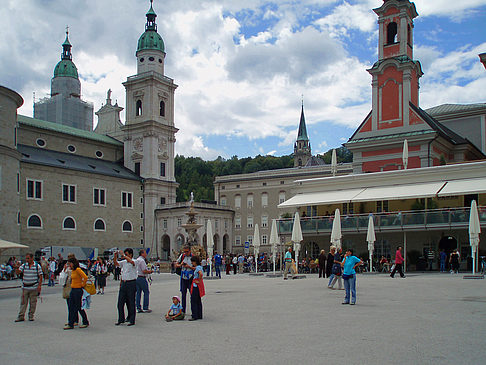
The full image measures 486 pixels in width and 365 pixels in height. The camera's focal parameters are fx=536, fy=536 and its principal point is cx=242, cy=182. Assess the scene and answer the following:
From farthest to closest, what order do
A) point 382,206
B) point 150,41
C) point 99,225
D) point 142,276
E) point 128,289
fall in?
point 150,41, point 99,225, point 382,206, point 142,276, point 128,289

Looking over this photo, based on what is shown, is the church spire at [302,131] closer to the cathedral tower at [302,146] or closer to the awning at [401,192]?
the cathedral tower at [302,146]

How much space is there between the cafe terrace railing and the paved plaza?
1552 cm

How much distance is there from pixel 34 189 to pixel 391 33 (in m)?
40.3

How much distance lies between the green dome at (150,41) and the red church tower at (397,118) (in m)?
43.2

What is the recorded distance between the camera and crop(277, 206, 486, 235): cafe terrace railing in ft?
97.7

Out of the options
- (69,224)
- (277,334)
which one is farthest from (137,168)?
(277,334)

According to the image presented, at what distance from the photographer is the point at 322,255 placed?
26.2 metres

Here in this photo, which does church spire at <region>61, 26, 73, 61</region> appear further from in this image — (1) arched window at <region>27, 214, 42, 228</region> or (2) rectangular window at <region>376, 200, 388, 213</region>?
(2) rectangular window at <region>376, 200, 388, 213</region>

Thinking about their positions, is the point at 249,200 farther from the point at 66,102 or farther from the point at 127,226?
the point at 66,102

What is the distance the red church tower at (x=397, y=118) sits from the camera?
4228 cm

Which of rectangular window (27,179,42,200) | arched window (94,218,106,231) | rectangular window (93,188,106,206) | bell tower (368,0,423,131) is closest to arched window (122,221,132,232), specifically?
arched window (94,218,106,231)

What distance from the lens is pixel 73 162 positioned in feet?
221

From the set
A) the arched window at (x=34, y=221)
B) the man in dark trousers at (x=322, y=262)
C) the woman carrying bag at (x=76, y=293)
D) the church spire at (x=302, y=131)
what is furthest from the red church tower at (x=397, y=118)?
the church spire at (x=302, y=131)

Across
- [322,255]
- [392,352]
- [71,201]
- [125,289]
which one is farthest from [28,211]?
[392,352]
